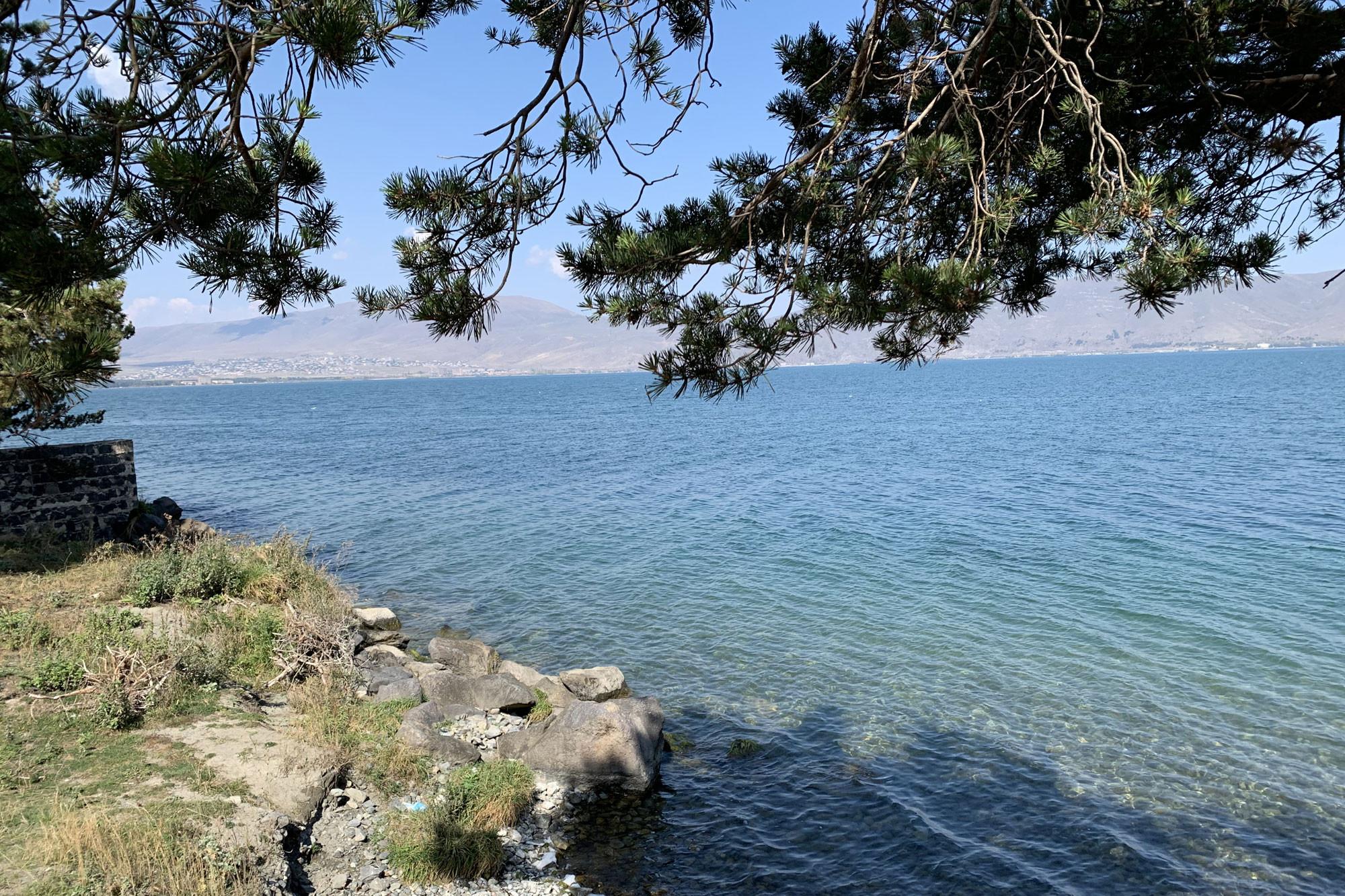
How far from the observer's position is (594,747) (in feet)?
34.6

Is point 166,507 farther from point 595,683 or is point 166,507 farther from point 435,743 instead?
point 435,743

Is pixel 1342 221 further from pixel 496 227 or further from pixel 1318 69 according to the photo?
pixel 496 227

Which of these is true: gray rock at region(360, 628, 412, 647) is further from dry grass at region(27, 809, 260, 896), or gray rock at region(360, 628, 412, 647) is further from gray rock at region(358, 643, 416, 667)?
dry grass at region(27, 809, 260, 896)

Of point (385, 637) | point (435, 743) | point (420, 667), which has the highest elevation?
point (435, 743)

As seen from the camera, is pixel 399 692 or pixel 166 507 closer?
pixel 399 692

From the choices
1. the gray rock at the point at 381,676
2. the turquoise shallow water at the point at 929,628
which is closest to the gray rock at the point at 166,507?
the turquoise shallow water at the point at 929,628

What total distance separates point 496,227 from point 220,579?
1157 cm

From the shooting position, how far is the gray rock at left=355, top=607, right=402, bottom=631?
16.5 meters

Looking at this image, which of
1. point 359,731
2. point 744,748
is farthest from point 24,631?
point 744,748

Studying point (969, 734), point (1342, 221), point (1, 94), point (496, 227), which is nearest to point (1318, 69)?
point (1342, 221)

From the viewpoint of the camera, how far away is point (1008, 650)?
15.3m

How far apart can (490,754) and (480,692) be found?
5.64 ft

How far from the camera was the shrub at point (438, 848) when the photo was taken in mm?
7715

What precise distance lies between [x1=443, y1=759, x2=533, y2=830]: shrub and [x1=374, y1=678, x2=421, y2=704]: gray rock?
6.82ft
